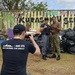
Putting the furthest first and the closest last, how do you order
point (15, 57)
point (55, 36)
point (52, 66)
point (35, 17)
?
point (35, 17) → point (55, 36) → point (52, 66) → point (15, 57)

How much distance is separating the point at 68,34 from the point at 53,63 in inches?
115

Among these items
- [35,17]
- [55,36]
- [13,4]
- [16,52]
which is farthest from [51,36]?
[13,4]

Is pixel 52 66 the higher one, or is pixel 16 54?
pixel 16 54

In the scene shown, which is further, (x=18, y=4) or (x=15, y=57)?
(x=18, y=4)

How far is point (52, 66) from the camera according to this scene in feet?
33.8

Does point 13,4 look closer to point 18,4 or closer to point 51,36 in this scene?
point 18,4

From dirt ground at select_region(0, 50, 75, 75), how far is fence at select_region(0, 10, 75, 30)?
320 centimetres

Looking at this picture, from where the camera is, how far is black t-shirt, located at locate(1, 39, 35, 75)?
4.41 m

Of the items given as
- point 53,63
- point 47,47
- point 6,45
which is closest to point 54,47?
point 47,47

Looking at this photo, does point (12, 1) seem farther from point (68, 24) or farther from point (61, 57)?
point (61, 57)

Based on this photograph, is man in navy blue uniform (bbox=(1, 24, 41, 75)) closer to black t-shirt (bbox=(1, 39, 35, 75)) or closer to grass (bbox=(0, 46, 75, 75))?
black t-shirt (bbox=(1, 39, 35, 75))

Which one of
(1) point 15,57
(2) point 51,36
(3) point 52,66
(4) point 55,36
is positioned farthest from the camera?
(2) point 51,36

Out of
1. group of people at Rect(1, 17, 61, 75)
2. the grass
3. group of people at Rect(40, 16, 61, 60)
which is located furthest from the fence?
group of people at Rect(1, 17, 61, 75)

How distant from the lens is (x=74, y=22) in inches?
596
